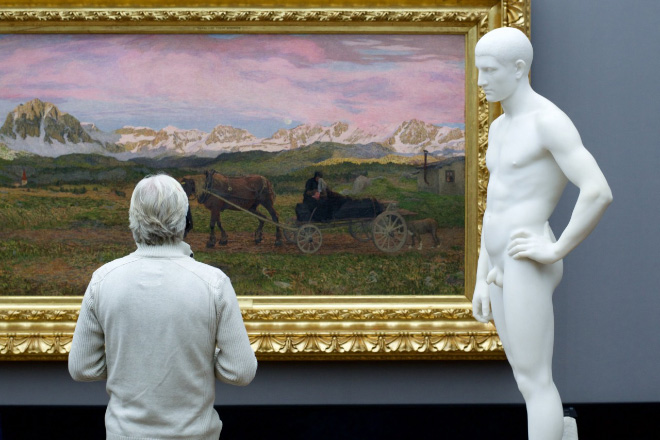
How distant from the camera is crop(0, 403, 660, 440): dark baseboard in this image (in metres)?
5.77

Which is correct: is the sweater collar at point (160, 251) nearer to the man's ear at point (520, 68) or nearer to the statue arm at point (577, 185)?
the statue arm at point (577, 185)

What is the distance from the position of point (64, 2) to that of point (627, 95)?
413cm

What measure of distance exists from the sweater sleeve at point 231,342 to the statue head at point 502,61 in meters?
1.78

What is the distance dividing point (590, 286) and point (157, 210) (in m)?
3.86

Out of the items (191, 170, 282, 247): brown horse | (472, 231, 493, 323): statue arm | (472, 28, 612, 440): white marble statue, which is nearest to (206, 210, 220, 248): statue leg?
(191, 170, 282, 247): brown horse

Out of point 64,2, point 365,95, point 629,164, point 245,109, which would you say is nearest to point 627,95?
point 629,164

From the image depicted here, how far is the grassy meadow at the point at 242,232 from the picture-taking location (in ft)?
19.4

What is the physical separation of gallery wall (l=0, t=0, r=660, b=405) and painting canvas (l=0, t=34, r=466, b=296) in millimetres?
699

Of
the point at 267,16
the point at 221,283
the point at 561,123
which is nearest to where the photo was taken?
the point at 221,283

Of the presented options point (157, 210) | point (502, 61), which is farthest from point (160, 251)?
point (502, 61)

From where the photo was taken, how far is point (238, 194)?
592 centimetres

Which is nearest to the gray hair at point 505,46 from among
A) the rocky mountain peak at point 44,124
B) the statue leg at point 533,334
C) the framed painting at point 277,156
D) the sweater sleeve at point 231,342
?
the statue leg at point 533,334

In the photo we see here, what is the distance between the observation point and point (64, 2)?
5.83 m

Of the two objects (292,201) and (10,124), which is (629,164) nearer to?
(292,201)
